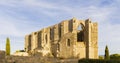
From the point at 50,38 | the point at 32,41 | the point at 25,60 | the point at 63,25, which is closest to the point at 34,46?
the point at 32,41

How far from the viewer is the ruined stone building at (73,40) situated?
69.6m

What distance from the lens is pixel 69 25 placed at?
236 feet

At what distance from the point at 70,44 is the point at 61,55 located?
303 cm

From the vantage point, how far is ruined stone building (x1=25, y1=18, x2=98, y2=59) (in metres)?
69.6

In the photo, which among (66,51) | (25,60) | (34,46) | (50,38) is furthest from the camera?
(34,46)

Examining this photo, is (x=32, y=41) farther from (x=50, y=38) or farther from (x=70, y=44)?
(x=70, y=44)

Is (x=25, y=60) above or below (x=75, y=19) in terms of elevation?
below

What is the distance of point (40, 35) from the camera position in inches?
3123

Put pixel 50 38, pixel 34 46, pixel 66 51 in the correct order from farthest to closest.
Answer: pixel 34 46 → pixel 50 38 → pixel 66 51

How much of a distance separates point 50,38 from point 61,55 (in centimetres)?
727

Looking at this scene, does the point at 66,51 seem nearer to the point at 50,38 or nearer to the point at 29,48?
the point at 50,38

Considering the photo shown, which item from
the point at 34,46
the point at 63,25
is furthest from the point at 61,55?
the point at 34,46

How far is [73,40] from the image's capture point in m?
69.5

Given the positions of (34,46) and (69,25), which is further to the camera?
(34,46)
